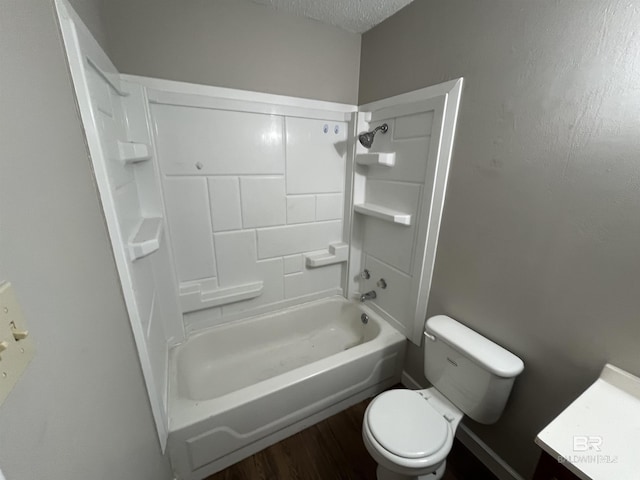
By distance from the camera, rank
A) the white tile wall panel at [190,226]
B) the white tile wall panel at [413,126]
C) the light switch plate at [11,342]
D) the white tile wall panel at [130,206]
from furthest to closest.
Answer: the white tile wall panel at [190,226]
the white tile wall panel at [413,126]
the white tile wall panel at [130,206]
the light switch plate at [11,342]

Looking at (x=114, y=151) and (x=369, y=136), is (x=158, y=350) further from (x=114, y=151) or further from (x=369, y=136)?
(x=369, y=136)

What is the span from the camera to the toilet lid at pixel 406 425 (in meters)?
1.06

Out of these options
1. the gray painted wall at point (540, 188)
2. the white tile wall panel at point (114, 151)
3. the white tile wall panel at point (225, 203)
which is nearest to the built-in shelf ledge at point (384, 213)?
the gray painted wall at point (540, 188)

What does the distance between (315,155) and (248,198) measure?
1.81 ft

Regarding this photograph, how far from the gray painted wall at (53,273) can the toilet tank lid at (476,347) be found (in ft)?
4.19

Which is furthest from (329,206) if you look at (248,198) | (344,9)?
(344,9)

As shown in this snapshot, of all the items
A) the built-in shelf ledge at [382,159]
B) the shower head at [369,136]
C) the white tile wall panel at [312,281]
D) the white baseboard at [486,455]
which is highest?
the shower head at [369,136]

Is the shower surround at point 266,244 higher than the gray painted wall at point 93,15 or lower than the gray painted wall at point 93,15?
lower

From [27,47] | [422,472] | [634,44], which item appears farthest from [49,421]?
[634,44]

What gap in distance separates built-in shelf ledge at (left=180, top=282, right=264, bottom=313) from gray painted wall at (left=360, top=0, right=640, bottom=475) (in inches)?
48.3

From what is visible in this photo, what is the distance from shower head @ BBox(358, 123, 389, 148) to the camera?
5.42 feet

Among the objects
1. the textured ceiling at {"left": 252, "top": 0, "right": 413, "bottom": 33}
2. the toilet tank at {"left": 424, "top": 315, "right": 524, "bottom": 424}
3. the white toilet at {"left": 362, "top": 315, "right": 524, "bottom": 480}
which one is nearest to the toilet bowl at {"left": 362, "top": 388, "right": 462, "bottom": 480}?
the white toilet at {"left": 362, "top": 315, "right": 524, "bottom": 480}

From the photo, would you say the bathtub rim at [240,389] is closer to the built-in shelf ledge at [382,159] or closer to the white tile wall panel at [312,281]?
the white tile wall panel at [312,281]

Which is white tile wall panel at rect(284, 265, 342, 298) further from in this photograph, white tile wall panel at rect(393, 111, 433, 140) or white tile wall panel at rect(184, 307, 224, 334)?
white tile wall panel at rect(393, 111, 433, 140)
